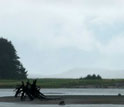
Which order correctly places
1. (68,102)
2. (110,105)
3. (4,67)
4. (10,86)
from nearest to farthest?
(110,105), (68,102), (10,86), (4,67)

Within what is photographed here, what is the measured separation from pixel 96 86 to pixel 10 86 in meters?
16.0

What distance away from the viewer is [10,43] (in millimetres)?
158500

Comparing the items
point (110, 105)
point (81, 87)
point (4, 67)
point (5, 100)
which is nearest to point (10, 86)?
point (81, 87)

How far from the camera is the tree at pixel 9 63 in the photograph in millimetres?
152500

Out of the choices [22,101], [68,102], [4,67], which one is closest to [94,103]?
[68,102]

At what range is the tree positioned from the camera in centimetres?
15250

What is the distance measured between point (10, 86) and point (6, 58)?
23097 millimetres

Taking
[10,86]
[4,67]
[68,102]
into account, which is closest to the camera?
[68,102]

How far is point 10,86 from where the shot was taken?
130125 mm

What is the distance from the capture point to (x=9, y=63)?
502ft

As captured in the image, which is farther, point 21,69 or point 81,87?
point 21,69

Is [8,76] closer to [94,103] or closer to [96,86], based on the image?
[96,86]

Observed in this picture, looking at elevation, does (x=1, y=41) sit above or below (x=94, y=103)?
above

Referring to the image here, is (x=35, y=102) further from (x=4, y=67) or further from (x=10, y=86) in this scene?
(x=4, y=67)
